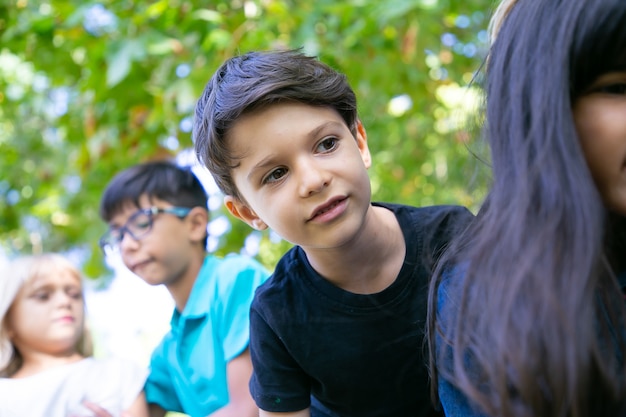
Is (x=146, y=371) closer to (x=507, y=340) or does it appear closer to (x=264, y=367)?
(x=264, y=367)

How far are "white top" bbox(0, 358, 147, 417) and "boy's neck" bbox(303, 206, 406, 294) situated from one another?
106cm

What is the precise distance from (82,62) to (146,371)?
7.03 ft

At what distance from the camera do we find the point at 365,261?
5.86ft

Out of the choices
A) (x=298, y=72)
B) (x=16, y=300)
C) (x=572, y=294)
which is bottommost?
(x=16, y=300)

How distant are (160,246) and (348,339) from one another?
43.7 inches

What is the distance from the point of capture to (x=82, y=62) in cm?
403

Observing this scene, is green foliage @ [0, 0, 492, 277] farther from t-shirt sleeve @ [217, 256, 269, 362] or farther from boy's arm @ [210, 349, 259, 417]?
boy's arm @ [210, 349, 259, 417]

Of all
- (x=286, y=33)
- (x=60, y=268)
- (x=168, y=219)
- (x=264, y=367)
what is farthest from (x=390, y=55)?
(x=264, y=367)

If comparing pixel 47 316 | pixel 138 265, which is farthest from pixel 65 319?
pixel 138 265

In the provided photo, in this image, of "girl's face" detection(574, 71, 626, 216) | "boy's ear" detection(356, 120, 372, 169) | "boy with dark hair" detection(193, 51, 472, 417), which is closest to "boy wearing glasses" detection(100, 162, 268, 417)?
"boy with dark hair" detection(193, 51, 472, 417)

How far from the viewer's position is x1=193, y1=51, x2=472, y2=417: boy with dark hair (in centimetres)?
160

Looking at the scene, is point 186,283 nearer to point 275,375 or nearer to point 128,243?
point 128,243

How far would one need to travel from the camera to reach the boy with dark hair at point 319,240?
160 centimetres

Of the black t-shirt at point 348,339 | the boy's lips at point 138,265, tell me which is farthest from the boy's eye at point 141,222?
the black t-shirt at point 348,339
